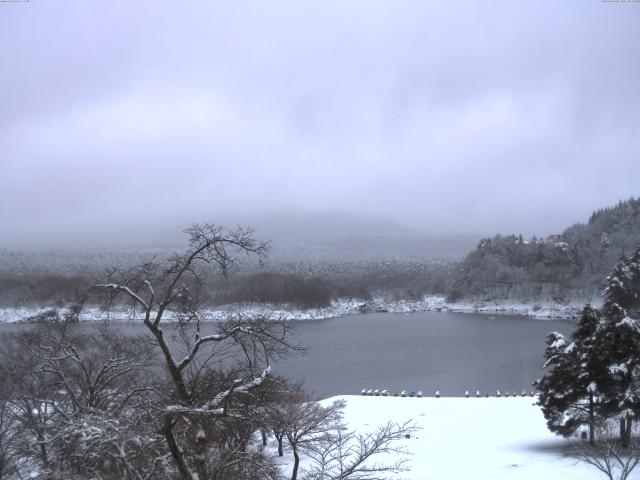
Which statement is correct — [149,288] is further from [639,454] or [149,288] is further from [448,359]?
[448,359]

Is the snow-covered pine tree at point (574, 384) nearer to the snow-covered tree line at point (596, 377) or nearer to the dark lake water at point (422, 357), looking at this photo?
the snow-covered tree line at point (596, 377)

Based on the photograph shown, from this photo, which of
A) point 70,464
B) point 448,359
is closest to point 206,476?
point 70,464

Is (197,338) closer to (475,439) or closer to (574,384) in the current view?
(574,384)

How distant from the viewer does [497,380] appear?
104 feet

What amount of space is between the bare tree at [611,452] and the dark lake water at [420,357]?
889 centimetres

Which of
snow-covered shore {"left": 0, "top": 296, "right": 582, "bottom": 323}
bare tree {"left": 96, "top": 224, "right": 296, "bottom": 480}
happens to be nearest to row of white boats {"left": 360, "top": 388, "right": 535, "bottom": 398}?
bare tree {"left": 96, "top": 224, "right": 296, "bottom": 480}

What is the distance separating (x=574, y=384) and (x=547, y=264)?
250 feet

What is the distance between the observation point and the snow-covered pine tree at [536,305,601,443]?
14500 millimetres

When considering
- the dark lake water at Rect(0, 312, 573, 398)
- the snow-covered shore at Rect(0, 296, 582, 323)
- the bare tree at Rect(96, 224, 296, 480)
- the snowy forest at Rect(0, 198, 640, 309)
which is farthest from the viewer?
the snowy forest at Rect(0, 198, 640, 309)

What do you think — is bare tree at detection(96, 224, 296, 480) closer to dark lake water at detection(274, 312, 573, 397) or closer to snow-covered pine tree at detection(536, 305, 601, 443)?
snow-covered pine tree at detection(536, 305, 601, 443)

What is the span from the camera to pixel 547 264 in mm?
85375

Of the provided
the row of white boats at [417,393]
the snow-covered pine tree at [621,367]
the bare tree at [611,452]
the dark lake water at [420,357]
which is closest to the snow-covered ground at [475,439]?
the bare tree at [611,452]

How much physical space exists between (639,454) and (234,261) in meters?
9.68

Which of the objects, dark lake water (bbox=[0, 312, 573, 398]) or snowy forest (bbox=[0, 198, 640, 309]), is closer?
dark lake water (bbox=[0, 312, 573, 398])
